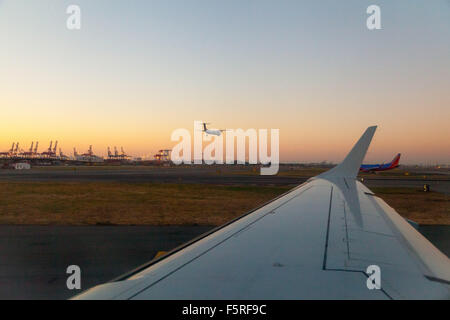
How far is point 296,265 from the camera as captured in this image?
6.29 feet

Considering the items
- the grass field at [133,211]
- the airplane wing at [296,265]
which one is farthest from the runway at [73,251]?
the airplane wing at [296,265]

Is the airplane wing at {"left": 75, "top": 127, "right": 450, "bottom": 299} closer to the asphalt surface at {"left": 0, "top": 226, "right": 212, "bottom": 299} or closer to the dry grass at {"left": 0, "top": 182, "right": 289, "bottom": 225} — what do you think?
the asphalt surface at {"left": 0, "top": 226, "right": 212, "bottom": 299}

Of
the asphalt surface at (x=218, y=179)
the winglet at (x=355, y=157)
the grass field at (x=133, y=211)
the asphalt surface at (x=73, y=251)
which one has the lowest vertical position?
the asphalt surface at (x=218, y=179)

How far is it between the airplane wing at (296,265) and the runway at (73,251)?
13.3ft

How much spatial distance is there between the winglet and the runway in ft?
10.3

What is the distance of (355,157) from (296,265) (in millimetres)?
5037

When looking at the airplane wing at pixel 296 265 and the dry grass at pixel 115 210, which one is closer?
the airplane wing at pixel 296 265

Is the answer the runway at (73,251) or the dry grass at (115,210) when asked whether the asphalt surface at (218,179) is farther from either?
the runway at (73,251)

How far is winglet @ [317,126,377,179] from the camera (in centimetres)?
584

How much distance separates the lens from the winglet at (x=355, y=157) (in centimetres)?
584

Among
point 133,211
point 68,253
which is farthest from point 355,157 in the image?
point 133,211
